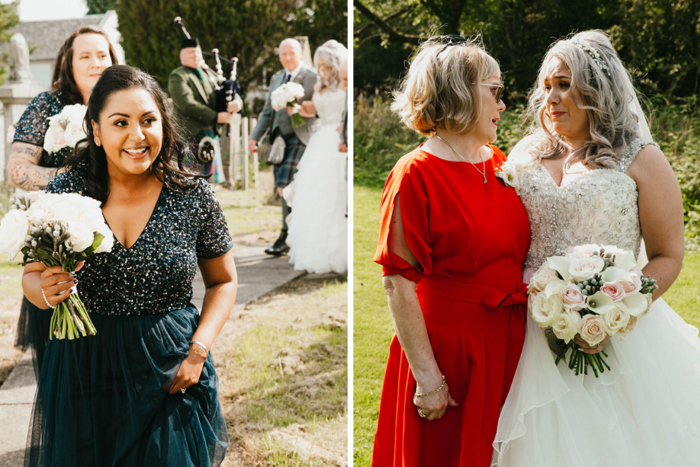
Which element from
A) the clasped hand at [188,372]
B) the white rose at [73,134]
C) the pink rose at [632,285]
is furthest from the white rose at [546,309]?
the white rose at [73,134]

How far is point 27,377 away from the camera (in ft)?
15.4

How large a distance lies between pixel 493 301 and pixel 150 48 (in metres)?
14.9

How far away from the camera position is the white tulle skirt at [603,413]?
2.24 metres

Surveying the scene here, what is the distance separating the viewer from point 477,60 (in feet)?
7.66

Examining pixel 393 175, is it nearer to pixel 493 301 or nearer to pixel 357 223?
pixel 493 301

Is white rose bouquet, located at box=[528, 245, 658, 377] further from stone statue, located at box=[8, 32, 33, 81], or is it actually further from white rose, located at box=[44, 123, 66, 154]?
stone statue, located at box=[8, 32, 33, 81]

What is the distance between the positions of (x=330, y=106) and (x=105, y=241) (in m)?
5.41

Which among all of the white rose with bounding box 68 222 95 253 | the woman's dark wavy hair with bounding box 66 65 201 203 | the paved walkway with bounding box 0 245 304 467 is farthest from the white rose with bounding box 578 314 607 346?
the paved walkway with bounding box 0 245 304 467

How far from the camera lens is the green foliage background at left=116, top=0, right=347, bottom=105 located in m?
15.3

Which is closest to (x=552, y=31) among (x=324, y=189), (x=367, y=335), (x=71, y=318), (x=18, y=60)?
(x=324, y=189)

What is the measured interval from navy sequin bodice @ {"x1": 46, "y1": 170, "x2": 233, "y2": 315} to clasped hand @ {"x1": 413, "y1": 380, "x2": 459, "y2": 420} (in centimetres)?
98

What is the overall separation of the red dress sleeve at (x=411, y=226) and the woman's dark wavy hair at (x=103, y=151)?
31.1 inches

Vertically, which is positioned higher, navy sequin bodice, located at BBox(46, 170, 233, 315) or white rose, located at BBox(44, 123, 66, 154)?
white rose, located at BBox(44, 123, 66, 154)

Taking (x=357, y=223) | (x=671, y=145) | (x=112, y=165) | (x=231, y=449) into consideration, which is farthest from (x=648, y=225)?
(x=671, y=145)
